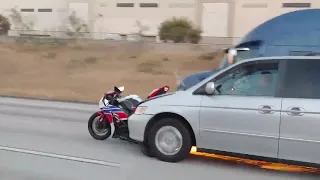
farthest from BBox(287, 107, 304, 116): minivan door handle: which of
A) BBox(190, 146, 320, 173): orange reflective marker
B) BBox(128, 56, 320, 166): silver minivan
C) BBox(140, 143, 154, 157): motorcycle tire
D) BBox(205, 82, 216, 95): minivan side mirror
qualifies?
BBox(140, 143, 154, 157): motorcycle tire

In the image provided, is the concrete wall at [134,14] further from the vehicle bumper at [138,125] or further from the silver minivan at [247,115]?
the silver minivan at [247,115]

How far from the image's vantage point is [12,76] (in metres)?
25.6

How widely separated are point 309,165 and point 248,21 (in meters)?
35.8

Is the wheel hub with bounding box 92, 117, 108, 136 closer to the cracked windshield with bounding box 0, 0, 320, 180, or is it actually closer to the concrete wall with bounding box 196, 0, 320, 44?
the cracked windshield with bounding box 0, 0, 320, 180

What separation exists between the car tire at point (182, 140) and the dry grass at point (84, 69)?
32.4 ft

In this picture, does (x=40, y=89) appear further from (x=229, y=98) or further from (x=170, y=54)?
(x=229, y=98)

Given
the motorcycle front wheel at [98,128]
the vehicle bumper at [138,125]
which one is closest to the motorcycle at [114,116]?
the motorcycle front wheel at [98,128]

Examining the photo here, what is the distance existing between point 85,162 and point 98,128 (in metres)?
1.97

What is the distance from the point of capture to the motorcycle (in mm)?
10078

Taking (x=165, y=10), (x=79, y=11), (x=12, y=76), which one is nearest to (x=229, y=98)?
(x=12, y=76)

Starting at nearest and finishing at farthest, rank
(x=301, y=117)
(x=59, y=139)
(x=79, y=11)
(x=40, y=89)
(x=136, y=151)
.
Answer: (x=301, y=117) < (x=136, y=151) < (x=59, y=139) < (x=40, y=89) < (x=79, y=11)

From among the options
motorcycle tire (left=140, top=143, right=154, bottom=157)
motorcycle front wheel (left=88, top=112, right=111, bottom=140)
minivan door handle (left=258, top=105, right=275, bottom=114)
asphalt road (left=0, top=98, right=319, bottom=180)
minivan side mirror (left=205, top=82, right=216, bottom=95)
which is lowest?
asphalt road (left=0, top=98, right=319, bottom=180)

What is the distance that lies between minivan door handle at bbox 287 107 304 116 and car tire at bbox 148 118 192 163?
1572 mm

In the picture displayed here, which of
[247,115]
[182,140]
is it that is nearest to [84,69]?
[182,140]
